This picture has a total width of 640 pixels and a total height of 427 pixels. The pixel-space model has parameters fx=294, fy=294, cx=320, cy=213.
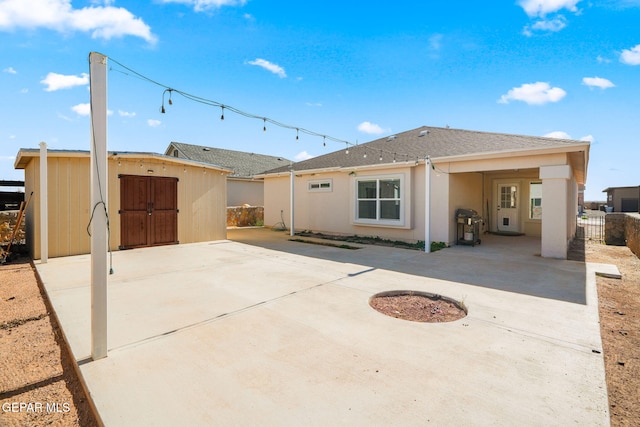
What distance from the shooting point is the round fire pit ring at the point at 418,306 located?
3.74 metres

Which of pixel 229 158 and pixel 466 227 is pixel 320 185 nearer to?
pixel 466 227

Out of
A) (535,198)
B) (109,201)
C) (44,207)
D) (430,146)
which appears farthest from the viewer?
(535,198)

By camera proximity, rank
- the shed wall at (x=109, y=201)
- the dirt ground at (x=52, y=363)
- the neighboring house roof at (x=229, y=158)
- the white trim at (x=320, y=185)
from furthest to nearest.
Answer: the neighboring house roof at (x=229, y=158), the white trim at (x=320, y=185), the shed wall at (x=109, y=201), the dirt ground at (x=52, y=363)

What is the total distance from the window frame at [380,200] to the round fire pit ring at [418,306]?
18.4ft

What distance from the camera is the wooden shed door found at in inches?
333

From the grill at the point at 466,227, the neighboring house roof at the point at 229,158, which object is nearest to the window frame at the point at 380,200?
the grill at the point at 466,227

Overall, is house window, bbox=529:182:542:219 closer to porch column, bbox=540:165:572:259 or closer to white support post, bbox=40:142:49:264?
porch column, bbox=540:165:572:259

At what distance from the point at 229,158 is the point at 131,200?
13610mm

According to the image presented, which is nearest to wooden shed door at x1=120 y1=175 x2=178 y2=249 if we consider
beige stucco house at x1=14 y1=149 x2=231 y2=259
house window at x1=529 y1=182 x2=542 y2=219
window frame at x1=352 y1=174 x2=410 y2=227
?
beige stucco house at x1=14 y1=149 x2=231 y2=259

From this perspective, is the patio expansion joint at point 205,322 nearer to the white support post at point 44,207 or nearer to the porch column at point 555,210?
the white support post at point 44,207

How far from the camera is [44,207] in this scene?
22.6 feet

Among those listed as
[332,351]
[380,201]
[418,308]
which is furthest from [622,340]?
[380,201]

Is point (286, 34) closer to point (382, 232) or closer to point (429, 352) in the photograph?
point (382, 232)

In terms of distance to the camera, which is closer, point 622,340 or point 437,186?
point 622,340
